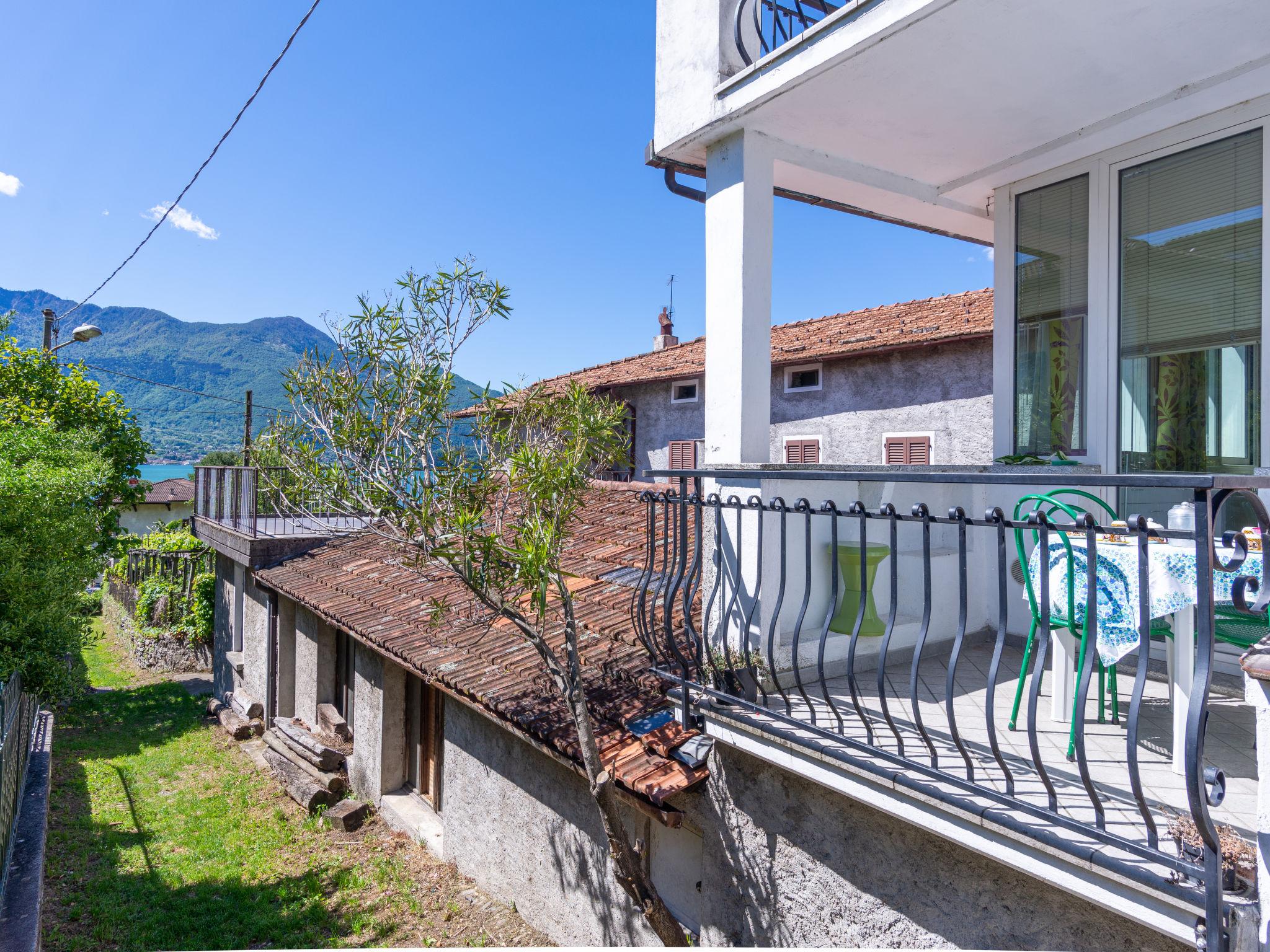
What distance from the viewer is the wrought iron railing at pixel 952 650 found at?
1.86 m

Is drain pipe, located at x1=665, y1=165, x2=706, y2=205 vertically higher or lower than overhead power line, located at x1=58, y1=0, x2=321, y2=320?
lower

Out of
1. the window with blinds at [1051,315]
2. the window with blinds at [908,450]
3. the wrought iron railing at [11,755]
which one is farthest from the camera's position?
the window with blinds at [908,450]

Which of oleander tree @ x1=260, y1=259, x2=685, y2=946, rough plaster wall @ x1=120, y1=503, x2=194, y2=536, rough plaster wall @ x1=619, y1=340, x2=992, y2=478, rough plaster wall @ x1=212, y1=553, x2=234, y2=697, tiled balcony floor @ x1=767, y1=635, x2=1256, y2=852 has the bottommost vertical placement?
rough plaster wall @ x1=212, y1=553, x2=234, y2=697

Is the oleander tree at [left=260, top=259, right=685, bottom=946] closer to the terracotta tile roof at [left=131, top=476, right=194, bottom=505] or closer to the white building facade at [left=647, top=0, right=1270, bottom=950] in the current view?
the white building facade at [left=647, top=0, right=1270, bottom=950]

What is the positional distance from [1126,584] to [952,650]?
1.11 meters

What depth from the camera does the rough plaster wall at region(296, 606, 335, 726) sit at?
34.0ft

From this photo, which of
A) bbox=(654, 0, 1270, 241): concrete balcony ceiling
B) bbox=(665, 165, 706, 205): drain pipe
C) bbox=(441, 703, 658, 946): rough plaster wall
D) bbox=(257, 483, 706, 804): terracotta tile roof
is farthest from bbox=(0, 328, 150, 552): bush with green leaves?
bbox=(654, 0, 1270, 241): concrete balcony ceiling

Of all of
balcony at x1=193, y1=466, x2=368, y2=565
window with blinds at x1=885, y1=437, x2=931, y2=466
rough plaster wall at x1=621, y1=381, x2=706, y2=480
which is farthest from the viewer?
rough plaster wall at x1=621, y1=381, x2=706, y2=480

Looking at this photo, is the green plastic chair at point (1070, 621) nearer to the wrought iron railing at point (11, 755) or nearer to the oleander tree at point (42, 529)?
the wrought iron railing at point (11, 755)

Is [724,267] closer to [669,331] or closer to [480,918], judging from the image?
[480,918]

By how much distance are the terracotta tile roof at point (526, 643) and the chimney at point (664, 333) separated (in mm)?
10139

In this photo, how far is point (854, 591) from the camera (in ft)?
13.4

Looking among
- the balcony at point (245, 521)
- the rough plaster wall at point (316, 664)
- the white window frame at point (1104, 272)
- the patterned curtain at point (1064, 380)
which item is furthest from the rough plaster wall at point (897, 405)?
the rough plaster wall at point (316, 664)

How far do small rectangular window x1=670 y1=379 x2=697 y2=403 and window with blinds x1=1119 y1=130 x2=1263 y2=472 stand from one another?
10524 millimetres
